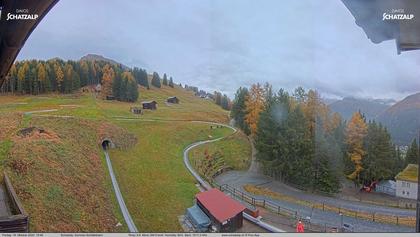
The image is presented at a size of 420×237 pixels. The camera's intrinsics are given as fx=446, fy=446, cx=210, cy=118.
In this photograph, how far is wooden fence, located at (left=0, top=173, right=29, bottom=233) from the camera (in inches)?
85.9

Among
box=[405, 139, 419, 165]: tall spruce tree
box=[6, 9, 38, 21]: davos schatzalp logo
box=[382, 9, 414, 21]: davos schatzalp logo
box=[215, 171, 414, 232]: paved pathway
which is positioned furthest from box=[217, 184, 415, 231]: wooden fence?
box=[6, 9, 38, 21]: davos schatzalp logo

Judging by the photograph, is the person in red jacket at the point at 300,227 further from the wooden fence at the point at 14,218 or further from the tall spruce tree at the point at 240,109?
the wooden fence at the point at 14,218

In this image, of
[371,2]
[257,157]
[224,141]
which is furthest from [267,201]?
[371,2]

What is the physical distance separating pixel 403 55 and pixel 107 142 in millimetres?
1523

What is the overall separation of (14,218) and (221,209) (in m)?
1.02

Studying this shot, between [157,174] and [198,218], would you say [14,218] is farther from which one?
[198,218]

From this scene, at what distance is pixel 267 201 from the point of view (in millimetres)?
2270

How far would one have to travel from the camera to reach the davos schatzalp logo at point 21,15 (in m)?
2.15

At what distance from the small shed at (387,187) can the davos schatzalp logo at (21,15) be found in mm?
1878

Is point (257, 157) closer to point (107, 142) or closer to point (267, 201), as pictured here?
point (267, 201)

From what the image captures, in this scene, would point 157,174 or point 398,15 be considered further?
point 157,174

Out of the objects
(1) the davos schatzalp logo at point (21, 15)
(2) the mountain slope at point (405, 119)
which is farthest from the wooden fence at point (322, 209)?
(1) the davos schatzalp logo at point (21, 15)

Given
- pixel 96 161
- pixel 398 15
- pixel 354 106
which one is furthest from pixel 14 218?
pixel 398 15

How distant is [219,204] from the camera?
2.22 m
